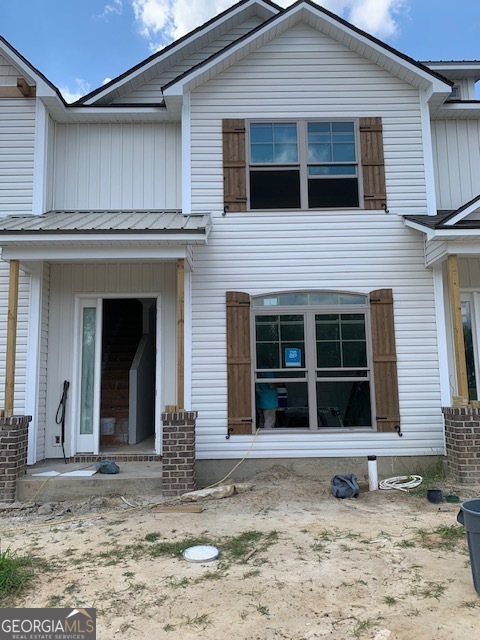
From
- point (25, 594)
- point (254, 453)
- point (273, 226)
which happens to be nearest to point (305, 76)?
point (273, 226)

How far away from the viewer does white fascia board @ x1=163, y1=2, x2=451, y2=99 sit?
7.46 meters

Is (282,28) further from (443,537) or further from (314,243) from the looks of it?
(443,537)

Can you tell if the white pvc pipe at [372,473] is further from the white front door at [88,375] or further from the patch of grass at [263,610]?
the white front door at [88,375]

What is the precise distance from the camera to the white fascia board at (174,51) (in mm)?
8445

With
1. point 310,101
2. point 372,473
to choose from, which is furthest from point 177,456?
point 310,101

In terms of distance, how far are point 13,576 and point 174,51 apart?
8391mm

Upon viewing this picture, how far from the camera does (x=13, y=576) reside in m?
3.79

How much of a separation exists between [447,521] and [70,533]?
3936mm

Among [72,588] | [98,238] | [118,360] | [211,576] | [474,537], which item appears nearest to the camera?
[474,537]

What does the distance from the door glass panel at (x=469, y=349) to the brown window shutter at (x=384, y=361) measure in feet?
4.25

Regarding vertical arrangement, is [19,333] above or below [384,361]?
above

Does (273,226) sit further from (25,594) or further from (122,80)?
(25,594)

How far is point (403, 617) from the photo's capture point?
3.26 metres

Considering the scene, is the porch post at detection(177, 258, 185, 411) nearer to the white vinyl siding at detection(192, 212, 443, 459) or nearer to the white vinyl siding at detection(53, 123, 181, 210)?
the white vinyl siding at detection(192, 212, 443, 459)
